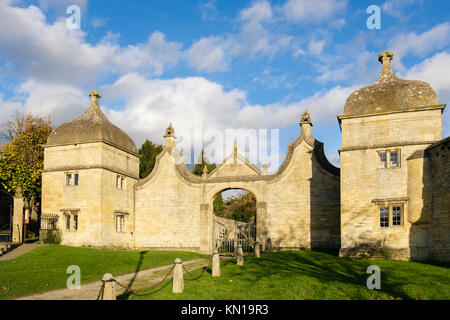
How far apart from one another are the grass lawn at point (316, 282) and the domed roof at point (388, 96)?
7392 millimetres

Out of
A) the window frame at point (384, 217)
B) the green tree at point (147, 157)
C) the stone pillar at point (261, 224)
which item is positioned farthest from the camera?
the green tree at point (147, 157)

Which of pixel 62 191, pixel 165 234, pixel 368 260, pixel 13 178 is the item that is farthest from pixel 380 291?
pixel 13 178

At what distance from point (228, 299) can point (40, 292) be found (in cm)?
602

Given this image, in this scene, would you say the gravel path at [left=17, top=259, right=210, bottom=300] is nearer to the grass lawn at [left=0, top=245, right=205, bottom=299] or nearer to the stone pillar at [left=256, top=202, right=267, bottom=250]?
the grass lawn at [left=0, top=245, right=205, bottom=299]

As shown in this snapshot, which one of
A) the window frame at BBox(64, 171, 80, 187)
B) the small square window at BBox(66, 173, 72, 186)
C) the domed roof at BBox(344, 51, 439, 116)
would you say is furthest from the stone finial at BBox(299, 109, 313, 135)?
the small square window at BBox(66, 173, 72, 186)

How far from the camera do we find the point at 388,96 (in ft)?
66.1

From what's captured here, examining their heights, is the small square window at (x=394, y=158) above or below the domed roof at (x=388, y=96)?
below

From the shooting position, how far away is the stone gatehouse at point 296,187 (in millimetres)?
18719

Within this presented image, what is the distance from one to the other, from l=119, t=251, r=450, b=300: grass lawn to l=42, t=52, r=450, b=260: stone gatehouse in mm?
2349

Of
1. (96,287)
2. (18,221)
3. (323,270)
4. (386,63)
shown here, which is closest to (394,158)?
(386,63)

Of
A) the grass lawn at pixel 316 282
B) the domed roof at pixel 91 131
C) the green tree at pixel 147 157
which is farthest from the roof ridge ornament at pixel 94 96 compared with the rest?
the grass lawn at pixel 316 282

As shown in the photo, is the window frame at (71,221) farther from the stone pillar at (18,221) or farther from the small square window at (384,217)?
the small square window at (384,217)

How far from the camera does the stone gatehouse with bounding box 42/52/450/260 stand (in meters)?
18.7

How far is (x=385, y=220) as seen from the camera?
19188mm
